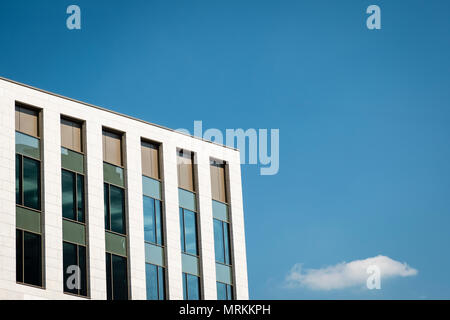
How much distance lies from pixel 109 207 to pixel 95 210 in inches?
48.8

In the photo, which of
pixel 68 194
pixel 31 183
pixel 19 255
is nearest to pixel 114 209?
pixel 68 194

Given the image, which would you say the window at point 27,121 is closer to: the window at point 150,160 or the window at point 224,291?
the window at point 150,160

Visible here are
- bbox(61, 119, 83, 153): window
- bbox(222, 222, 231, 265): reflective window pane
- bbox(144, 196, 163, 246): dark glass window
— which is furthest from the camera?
bbox(222, 222, 231, 265): reflective window pane

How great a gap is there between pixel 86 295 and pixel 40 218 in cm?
447

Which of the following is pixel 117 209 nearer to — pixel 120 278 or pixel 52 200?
pixel 120 278

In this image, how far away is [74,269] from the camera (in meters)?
38.8

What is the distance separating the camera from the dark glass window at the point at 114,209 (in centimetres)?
4178

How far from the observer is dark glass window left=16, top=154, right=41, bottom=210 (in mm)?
37906

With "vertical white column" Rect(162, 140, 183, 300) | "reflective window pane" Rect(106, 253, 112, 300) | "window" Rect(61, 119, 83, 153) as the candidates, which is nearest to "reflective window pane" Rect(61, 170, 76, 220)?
"window" Rect(61, 119, 83, 153)

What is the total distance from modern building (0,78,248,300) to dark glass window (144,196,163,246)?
6 cm

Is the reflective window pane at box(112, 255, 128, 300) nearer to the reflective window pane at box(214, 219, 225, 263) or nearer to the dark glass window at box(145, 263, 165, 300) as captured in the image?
the dark glass window at box(145, 263, 165, 300)

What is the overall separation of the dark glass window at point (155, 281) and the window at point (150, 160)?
18.1 ft
